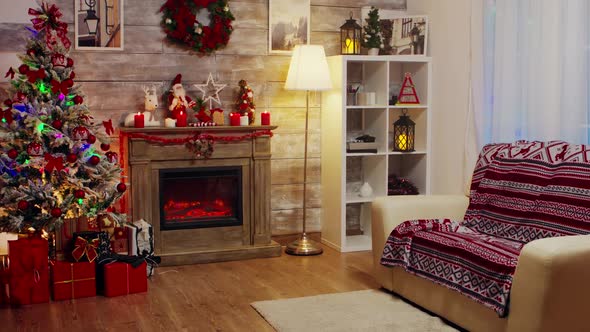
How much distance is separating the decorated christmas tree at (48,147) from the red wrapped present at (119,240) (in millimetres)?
163

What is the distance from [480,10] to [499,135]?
0.91m

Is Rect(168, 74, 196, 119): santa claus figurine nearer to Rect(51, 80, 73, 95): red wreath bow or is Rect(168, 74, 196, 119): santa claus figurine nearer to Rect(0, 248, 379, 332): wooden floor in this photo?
Rect(51, 80, 73, 95): red wreath bow

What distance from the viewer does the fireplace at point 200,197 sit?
5363 mm

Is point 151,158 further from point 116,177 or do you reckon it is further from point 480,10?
point 480,10

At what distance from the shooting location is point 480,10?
524 centimetres

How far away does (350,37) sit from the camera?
19.2 feet

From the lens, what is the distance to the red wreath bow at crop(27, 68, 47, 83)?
4559 mm

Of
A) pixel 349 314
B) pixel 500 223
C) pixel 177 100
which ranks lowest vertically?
pixel 349 314

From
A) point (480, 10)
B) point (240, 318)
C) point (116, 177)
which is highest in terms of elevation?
point (480, 10)

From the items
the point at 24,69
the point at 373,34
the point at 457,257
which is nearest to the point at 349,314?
the point at 457,257

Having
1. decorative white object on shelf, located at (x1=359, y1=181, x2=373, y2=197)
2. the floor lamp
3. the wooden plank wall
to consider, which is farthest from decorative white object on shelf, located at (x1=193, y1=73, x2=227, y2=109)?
decorative white object on shelf, located at (x1=359, y1=181, x2=373, y2=197)

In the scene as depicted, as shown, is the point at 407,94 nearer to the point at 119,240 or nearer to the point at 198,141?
the point at 198,141

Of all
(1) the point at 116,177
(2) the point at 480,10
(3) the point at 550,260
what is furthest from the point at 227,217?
(3) the point at 550,260

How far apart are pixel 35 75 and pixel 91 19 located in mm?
857
